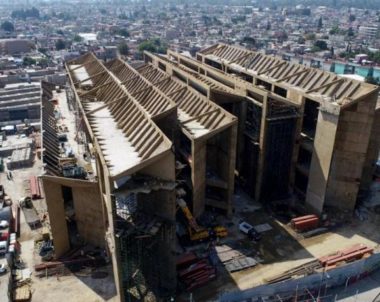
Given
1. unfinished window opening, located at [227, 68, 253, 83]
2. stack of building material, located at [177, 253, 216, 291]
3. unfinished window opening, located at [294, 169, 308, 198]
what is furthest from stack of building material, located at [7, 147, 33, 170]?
unfinished window opening, located at [294, 169, 308, 198]

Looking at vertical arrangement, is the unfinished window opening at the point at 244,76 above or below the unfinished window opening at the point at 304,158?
above

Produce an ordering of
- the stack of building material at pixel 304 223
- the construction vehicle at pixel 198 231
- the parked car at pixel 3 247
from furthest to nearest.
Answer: the stack of building material at pixel 304 223 → the construction vehicle at pixel 198 231 → the parked car at pixel 3 247

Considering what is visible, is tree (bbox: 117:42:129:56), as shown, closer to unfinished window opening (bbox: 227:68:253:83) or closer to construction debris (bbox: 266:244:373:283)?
unfinished window opening (bbox: 227:68:253:83)

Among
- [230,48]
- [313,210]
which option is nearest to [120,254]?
[313,210]

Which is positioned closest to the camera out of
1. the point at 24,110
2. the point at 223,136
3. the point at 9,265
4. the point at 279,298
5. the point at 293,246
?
the point at 279,298

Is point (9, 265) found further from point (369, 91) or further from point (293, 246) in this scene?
point (369, 91)

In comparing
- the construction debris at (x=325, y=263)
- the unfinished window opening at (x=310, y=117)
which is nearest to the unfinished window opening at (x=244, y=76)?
the unfinished window opening at (x=310, y=117)

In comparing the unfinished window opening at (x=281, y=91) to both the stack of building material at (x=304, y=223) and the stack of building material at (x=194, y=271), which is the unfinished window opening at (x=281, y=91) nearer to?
the stack of building material at (x=304, y=223)
